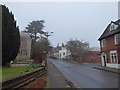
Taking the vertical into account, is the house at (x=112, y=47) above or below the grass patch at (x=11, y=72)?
above

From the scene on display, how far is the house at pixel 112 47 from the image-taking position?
27.7 m

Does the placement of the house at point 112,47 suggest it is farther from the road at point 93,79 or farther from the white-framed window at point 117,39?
the road at point 93,79

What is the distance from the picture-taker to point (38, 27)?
231 feet

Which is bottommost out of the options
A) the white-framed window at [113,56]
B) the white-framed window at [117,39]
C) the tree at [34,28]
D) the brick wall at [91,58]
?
the brick wall at [91,58]

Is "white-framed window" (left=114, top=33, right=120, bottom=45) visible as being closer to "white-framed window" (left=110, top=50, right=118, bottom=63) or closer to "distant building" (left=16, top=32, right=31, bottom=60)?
"white-framed window" (left=110, top=50, right=118, bottom=63)

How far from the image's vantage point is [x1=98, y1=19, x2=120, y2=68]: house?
27719mm

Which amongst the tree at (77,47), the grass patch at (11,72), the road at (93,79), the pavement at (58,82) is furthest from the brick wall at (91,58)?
the pavement at (58,82)

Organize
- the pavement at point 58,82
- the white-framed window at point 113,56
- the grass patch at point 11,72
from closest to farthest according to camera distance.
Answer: the pavement at point 58,82 < the grass patch at point 11,72 < the white-framed window at point 113,56

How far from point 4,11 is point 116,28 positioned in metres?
19.0

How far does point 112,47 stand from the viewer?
96.6 ft

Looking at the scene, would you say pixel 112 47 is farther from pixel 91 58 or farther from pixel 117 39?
pixel 91 58

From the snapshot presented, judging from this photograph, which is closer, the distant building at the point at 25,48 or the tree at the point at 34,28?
the distant building at the point at 25,48

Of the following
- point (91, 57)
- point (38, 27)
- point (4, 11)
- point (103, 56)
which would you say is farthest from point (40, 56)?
point (38, 27)

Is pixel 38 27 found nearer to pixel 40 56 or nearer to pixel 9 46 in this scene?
pixel 40 56
